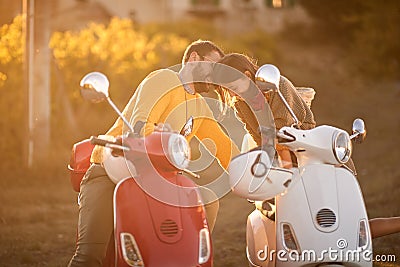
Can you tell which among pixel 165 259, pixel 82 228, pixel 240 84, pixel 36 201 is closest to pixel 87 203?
pixel 82 228

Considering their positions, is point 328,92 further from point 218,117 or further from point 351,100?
point 218,117

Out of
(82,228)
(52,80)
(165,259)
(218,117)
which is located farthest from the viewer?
(52,80)

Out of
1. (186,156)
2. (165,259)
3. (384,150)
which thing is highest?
(186,156)

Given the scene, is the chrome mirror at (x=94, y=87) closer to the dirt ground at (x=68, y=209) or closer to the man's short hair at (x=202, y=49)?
the man's short hair at (x=202, y=49)

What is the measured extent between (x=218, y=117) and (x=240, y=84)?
44 centimetres

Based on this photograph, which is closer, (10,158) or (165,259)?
(165,259)

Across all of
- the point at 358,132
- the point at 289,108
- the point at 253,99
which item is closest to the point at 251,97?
the point at 253,99

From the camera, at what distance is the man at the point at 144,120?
420 cm

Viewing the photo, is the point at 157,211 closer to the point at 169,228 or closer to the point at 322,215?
the point at 169,228

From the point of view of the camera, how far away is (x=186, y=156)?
13.0ft

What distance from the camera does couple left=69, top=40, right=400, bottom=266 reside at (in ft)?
13.9

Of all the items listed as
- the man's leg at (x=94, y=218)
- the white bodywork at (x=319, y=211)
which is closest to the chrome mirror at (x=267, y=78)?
the white bodywork at (x=319, y=211)

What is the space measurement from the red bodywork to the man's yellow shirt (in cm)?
18

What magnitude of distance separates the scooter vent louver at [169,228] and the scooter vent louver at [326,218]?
0.75 m
